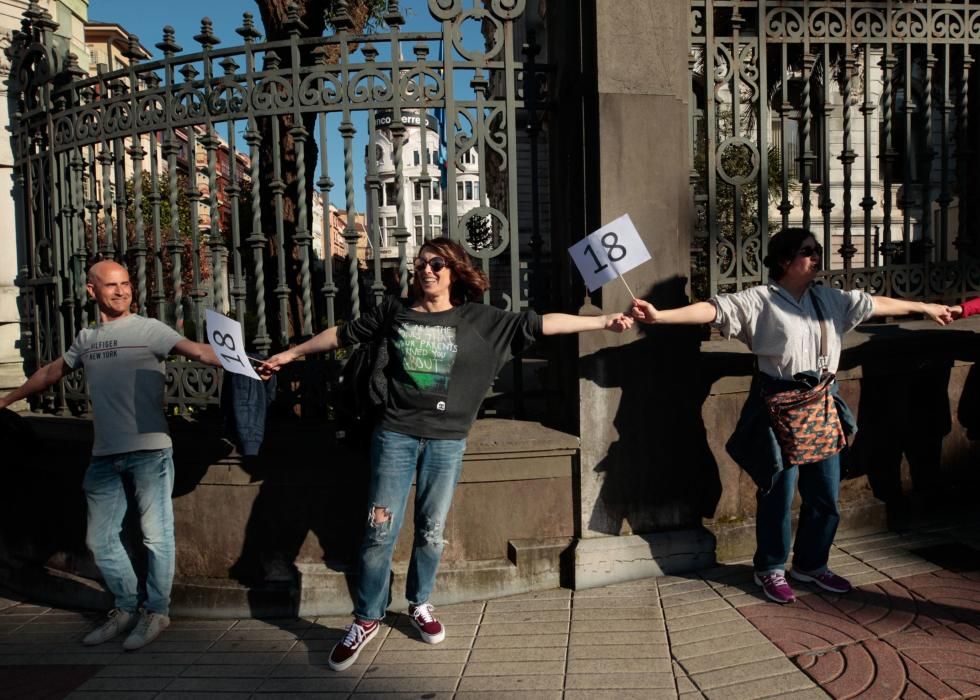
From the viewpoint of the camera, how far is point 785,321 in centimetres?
415

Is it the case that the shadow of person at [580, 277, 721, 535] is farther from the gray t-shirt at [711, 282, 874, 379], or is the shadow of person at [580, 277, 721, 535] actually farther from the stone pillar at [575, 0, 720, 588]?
the gray t-shirt at [711, 282, 874, 379]

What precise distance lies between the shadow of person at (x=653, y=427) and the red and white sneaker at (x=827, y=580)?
2.26ft

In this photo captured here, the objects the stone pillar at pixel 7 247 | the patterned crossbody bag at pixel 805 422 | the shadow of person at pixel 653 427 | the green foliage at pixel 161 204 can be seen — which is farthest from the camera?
the stone pillar at pixel 7 247

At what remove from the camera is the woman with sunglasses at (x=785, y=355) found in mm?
4168

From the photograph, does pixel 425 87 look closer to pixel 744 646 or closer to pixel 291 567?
pixel 291 567

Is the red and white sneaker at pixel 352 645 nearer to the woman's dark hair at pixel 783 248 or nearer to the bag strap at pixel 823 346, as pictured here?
the bag strap at pixel 823 346

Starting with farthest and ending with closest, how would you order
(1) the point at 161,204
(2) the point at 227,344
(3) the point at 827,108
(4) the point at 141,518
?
(1) the point at 161,204, (3) the point at 827,108, (4) the point at 141,518, (2) the point at 227,344

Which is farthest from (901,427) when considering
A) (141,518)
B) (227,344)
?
(141,518)

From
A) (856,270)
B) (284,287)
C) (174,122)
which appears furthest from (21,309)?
(856,270)

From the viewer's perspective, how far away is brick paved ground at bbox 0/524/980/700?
3.51 m

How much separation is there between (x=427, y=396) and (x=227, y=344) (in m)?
1.03

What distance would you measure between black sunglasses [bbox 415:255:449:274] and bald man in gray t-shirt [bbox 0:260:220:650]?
1246 millimetres

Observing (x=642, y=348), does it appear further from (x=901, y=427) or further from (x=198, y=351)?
Answer: (x=198, y=351)

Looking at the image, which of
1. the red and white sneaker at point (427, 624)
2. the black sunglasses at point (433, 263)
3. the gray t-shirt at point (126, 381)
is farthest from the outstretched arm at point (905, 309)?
the gray t-shirt at point (126, 381)
